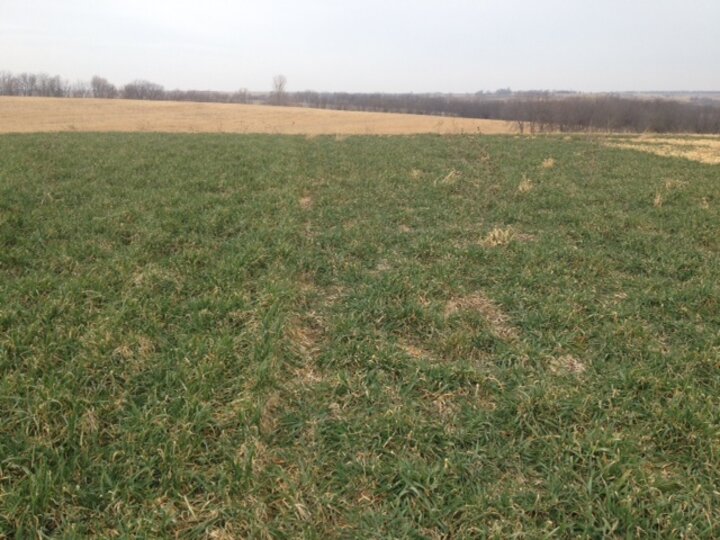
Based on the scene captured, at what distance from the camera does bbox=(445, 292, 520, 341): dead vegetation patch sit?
4.91 meters

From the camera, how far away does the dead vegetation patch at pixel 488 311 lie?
4.91 meters

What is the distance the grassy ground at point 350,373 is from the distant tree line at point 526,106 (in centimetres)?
6312

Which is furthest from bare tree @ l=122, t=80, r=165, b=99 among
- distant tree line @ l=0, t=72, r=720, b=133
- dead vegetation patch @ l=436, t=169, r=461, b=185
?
dead vegetation patch @ l=436, t=169, r=461, b=185

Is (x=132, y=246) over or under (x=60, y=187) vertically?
under

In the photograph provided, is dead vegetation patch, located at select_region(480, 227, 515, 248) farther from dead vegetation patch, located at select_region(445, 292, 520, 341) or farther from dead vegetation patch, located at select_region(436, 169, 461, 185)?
dead vegetation patch, located at select_region(436, 169, 461, 185)

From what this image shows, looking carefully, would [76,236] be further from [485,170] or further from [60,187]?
[485,170]

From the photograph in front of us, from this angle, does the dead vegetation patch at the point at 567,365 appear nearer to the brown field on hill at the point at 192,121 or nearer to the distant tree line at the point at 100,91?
the brown field on hill at the point at 192,121

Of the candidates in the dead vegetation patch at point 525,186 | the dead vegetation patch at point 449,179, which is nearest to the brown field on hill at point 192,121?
the dead vegetation patch at point 449,179

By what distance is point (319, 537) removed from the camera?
273 centimetres

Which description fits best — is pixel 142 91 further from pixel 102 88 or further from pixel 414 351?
pixel 414 351

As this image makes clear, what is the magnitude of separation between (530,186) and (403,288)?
715 cm

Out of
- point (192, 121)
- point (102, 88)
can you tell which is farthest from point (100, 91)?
point (192, 121)

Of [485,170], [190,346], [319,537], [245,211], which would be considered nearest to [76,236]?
[245,211]

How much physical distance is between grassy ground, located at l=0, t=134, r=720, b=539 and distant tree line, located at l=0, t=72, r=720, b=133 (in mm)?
63124
